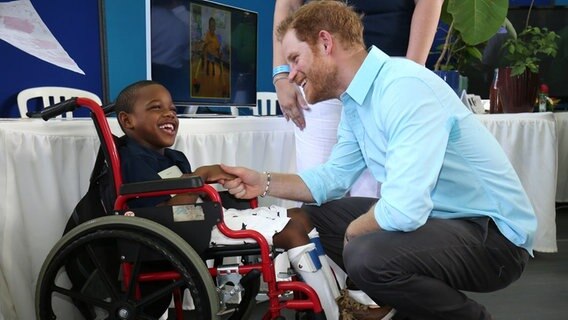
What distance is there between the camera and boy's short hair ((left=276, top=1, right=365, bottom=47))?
43.4 inches

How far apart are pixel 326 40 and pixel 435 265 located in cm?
53

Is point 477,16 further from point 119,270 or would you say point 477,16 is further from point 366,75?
point 119,270

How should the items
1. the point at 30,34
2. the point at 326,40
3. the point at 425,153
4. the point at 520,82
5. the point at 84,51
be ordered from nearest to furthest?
the point at 425,153
the point at 326,40
the point at 520,82
the point at 30,34
the point at 84,51

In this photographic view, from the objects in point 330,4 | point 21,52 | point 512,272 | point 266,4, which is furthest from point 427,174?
point 266,4

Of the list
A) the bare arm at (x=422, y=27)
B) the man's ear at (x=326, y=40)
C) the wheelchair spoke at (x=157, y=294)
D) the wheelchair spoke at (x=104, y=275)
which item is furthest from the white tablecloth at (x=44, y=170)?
the man's ear at (x=326, y=40)

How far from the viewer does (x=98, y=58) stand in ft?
11.6

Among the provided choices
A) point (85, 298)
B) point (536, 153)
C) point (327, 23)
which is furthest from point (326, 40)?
point (536, 153)

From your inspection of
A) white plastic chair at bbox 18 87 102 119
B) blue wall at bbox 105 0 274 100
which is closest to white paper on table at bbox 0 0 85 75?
blue wall at bbox 105 0 274 100

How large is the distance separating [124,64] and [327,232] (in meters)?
2.84

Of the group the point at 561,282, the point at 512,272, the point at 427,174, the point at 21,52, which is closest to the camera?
the point at 427,174

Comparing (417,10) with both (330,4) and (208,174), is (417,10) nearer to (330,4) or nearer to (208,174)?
(330,4)

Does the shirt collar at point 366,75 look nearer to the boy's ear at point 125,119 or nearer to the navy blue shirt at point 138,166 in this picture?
the navy blue shirt at point 138,166

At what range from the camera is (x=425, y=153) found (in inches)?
38.6

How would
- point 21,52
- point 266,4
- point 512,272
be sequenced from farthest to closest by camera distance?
point 266,4, point 21,52, point 512,272
